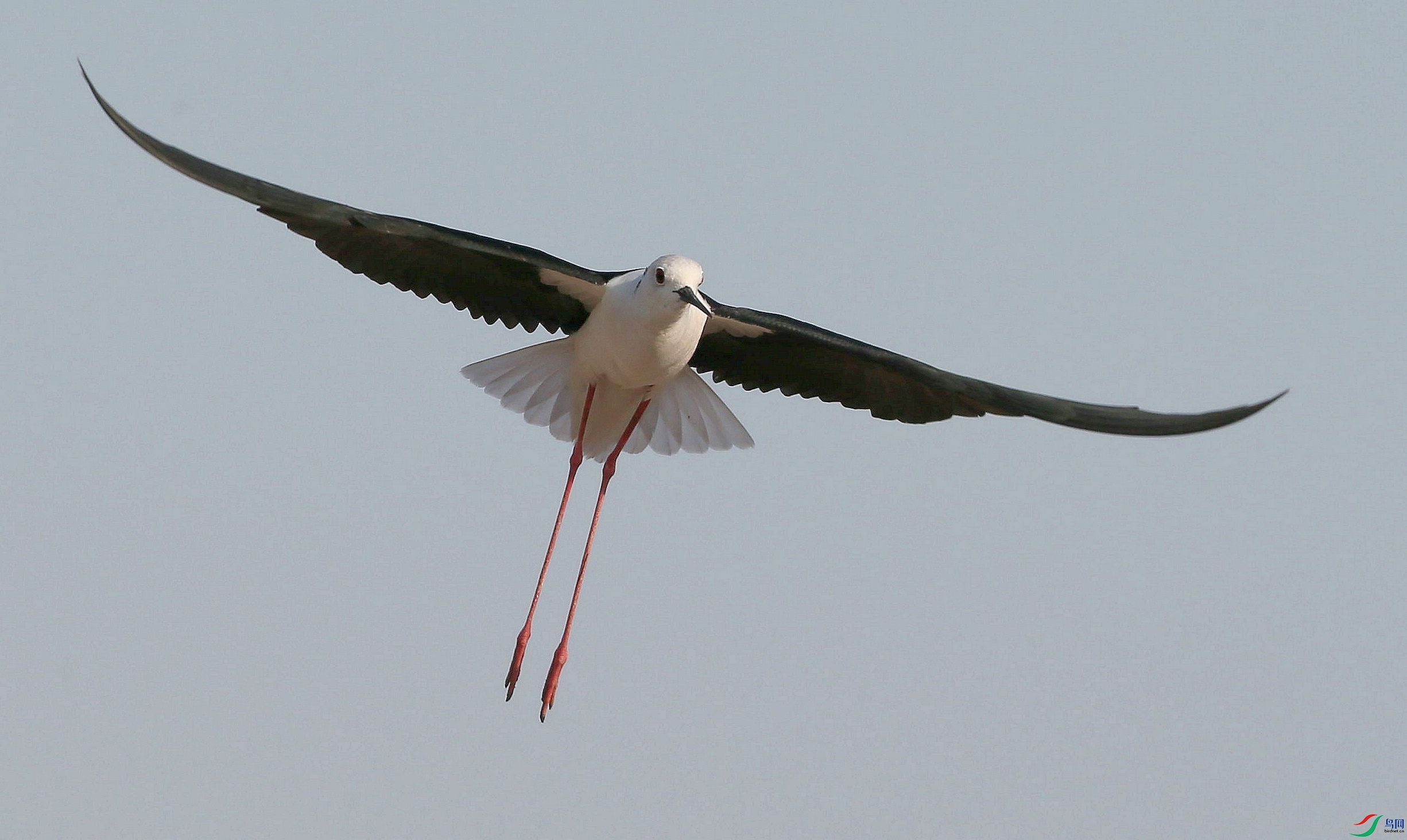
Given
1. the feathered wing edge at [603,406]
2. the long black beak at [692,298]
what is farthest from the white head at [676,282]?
the feathered wing edge at [603,406]

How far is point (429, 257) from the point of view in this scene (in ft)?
42.5

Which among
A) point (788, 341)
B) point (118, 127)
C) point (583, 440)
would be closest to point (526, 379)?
point (583, 440)

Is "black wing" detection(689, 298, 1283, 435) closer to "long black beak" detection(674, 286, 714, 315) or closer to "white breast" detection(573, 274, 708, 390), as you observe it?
"white breast" detection(573, 274, 708, 390)

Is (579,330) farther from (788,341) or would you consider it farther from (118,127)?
(118,127)

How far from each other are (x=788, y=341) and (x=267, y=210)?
4.01 m

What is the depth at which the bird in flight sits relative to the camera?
1213 cm

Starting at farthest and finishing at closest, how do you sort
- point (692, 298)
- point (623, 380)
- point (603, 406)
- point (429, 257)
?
point (603, 406) < point (623, 380) < point (429, 257) < point (692, 298)

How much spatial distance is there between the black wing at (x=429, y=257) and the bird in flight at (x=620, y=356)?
0.4 inches

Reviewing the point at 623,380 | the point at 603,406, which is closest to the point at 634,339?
the point at 623,380

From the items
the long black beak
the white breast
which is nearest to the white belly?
the white breast

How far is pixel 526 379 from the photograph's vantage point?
14273mm

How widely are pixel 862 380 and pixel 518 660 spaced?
3.25m

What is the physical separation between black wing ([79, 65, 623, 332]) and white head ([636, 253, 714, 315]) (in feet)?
2.46

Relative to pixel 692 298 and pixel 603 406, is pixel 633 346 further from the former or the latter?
pixel 603 406
